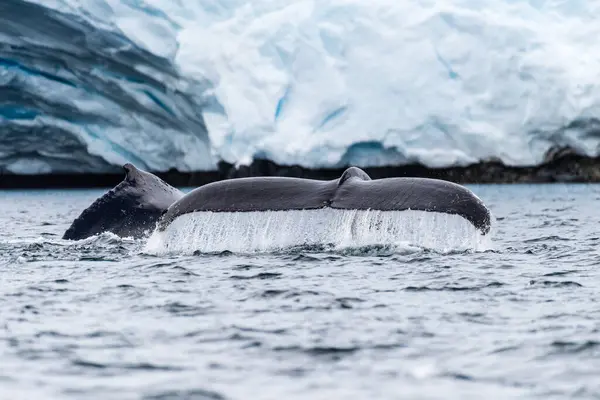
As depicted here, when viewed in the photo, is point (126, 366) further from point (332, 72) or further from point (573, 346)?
point (332, 72)

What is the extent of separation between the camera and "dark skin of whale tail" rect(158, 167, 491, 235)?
7.42 meters

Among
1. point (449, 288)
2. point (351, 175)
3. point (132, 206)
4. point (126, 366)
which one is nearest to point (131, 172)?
point (132, 206)

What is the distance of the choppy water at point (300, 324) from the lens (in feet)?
15.9

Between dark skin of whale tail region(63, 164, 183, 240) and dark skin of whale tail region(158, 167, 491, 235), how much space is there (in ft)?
8.08

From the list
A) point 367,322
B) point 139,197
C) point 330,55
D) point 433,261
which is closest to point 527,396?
point 367,322

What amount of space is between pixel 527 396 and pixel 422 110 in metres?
26.1

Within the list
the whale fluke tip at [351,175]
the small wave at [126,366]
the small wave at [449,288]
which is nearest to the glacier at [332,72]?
the whale fluke tip at [351,175]

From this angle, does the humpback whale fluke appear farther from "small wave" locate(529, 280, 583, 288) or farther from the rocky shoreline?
the rocky shoreline

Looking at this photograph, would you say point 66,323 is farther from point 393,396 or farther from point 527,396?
point 527,396

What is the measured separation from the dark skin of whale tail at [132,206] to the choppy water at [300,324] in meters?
0.25

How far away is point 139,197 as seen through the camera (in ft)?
35.0

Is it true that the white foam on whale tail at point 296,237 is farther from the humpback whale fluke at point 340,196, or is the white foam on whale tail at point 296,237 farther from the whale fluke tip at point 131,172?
the whale fluke tip at point 131,172

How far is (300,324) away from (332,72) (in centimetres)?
2492

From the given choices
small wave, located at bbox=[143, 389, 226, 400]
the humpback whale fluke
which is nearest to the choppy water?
small wave, located at bbox=[143, 389, 226, 400]
